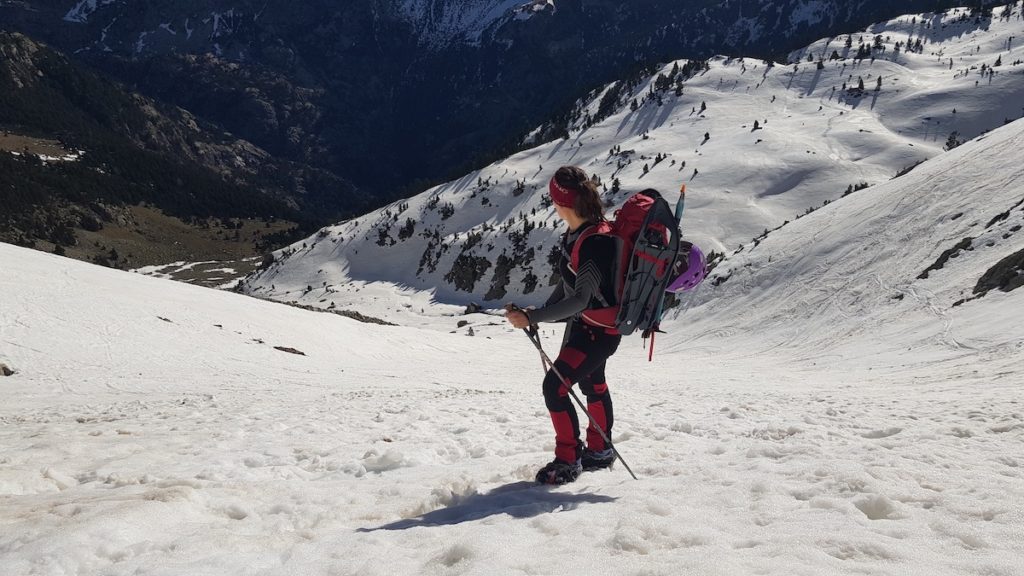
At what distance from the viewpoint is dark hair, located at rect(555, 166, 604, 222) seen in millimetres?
5734

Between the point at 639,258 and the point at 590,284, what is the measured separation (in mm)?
537

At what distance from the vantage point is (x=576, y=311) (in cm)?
550

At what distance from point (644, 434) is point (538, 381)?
11.5 metres

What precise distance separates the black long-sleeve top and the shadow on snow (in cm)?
161

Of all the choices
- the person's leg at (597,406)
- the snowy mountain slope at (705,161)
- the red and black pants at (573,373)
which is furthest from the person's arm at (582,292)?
the snowy mountain slope at (705,161)

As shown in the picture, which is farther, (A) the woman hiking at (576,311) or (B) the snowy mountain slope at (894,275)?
(B) the snowy mountain slope at (894,275)

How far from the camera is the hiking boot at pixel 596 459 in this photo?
649 cm

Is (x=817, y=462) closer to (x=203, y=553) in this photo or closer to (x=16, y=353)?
(x=203, y=553)

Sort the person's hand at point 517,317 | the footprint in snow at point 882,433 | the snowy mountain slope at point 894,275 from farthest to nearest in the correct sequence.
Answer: the snowy mountain slope at point 894,275 → the footprint in snow at point 882,433 → the person's hand at point 517,317

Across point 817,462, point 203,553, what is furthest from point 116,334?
point 817,462

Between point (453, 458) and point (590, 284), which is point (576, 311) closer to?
point (590, 284)

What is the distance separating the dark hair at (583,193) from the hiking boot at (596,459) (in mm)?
2562

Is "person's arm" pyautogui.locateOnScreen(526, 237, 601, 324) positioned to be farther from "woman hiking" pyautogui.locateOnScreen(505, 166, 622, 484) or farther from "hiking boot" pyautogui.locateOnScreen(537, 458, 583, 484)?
"hiking boot" pyautogui.locateOnScreen(537, 458, 583, 484)

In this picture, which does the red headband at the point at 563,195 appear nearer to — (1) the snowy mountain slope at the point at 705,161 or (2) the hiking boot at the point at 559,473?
(2) the hiking boot at the point at 559,473
